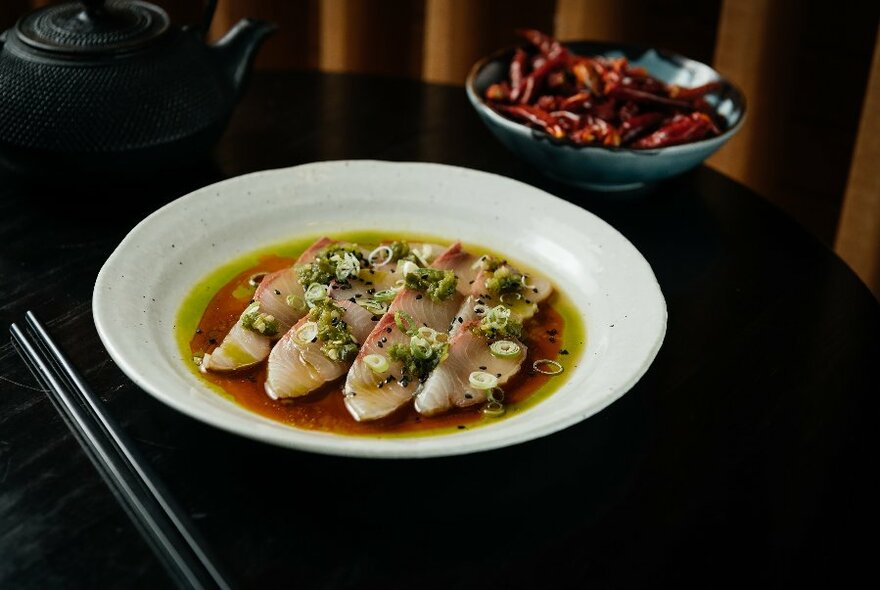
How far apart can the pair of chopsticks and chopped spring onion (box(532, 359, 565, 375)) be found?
0.67 meters

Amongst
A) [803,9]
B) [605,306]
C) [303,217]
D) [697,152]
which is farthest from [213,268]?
[803,9]

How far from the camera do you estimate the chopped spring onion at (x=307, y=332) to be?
1651 millimetres

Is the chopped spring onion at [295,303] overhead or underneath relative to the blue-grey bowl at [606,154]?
underneath

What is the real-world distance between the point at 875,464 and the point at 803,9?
202cm

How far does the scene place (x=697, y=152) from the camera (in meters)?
2.11

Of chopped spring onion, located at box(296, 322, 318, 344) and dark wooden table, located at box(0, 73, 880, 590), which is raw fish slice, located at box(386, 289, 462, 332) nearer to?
chopped spring onion, located at box(296, 322, 318, 344)

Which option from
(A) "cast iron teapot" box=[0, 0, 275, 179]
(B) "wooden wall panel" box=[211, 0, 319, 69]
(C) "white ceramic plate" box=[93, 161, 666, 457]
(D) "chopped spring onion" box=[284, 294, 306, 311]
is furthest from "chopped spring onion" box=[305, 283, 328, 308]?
(B) "wooden wall panel" box=[211, 0, 319, 69]

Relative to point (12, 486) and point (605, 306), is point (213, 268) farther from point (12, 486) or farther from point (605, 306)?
point (605, 306)

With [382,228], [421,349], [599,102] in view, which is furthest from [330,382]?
[599,102]

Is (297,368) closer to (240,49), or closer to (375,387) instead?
(375,387)

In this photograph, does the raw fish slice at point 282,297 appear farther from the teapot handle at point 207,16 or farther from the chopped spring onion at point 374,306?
the teapot handle at point 207,16

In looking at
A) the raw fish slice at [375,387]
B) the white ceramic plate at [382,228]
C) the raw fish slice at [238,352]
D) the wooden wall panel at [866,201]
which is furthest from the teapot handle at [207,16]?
the wooden wall panel at [866,201]

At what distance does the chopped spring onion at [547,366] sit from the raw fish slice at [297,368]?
330 millimetres

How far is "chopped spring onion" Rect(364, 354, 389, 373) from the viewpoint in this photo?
160 centimetres
